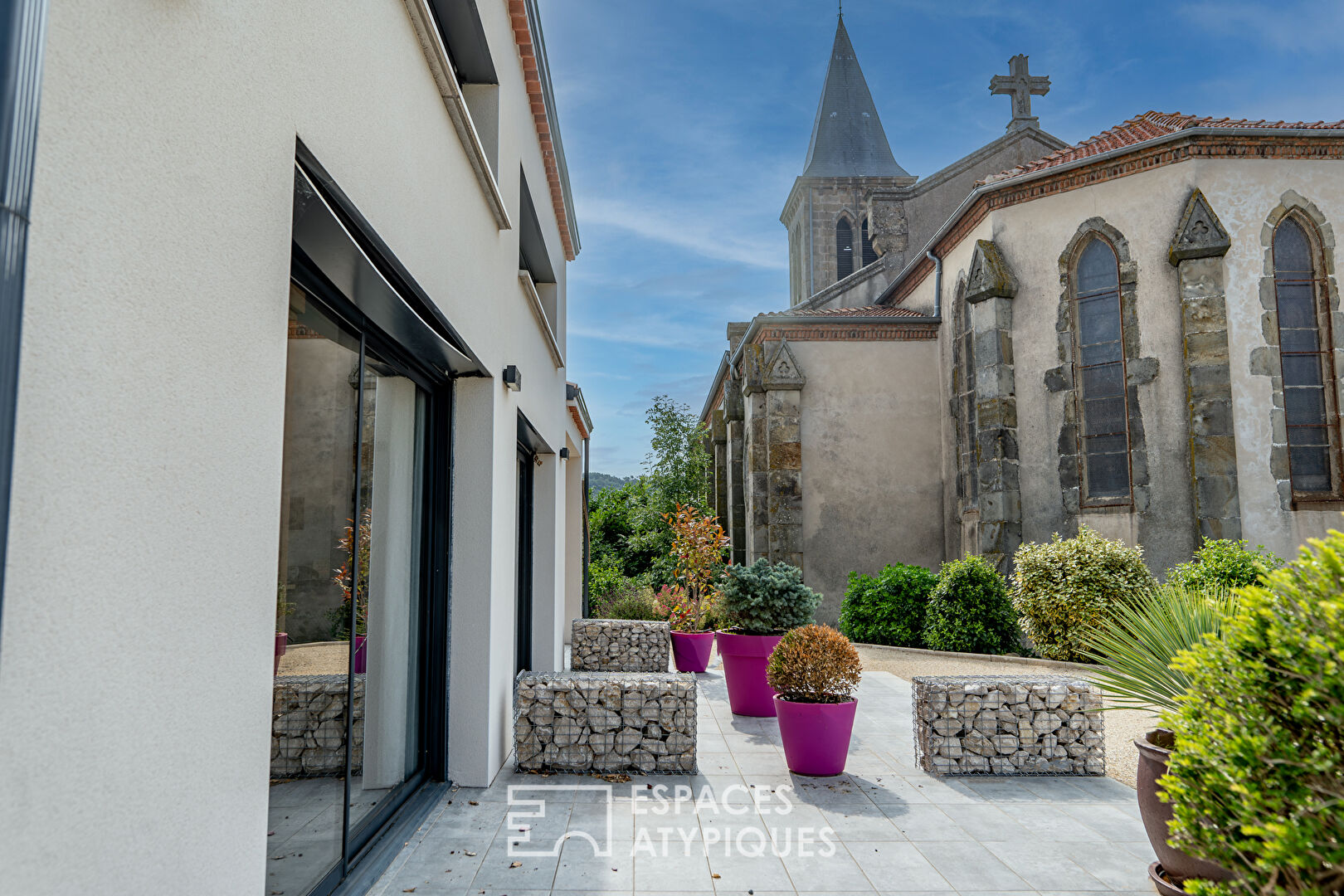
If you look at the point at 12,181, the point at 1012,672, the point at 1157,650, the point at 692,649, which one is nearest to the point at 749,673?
the point at 692,649

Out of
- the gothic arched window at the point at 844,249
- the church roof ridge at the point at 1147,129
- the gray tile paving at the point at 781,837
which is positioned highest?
the gothic arched window at the point at 844,249

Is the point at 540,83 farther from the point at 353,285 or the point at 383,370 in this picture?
the point at 353,285

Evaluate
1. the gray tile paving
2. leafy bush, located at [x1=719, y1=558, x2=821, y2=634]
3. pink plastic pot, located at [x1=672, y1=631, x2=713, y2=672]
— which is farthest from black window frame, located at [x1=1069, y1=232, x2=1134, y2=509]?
the gray tile paving

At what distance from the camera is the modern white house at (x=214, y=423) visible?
1325 millimetres

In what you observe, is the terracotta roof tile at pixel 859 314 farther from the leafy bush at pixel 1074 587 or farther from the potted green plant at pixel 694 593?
the leafy bush at pixel 1074 587

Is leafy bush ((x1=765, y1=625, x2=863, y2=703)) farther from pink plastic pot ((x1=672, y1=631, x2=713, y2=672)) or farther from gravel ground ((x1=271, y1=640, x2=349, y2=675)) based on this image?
pink plastic pot ((x1=672, y1=631, x2=713, y2=672))

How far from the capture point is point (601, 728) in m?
5.86

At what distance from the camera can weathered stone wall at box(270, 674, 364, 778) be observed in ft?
9.52

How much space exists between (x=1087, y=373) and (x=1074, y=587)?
4.40 meters

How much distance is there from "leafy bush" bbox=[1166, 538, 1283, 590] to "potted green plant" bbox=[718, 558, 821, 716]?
573 centimetres

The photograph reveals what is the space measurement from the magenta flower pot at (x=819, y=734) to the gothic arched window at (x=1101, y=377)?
10117 mm

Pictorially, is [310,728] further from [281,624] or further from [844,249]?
[844,249]
